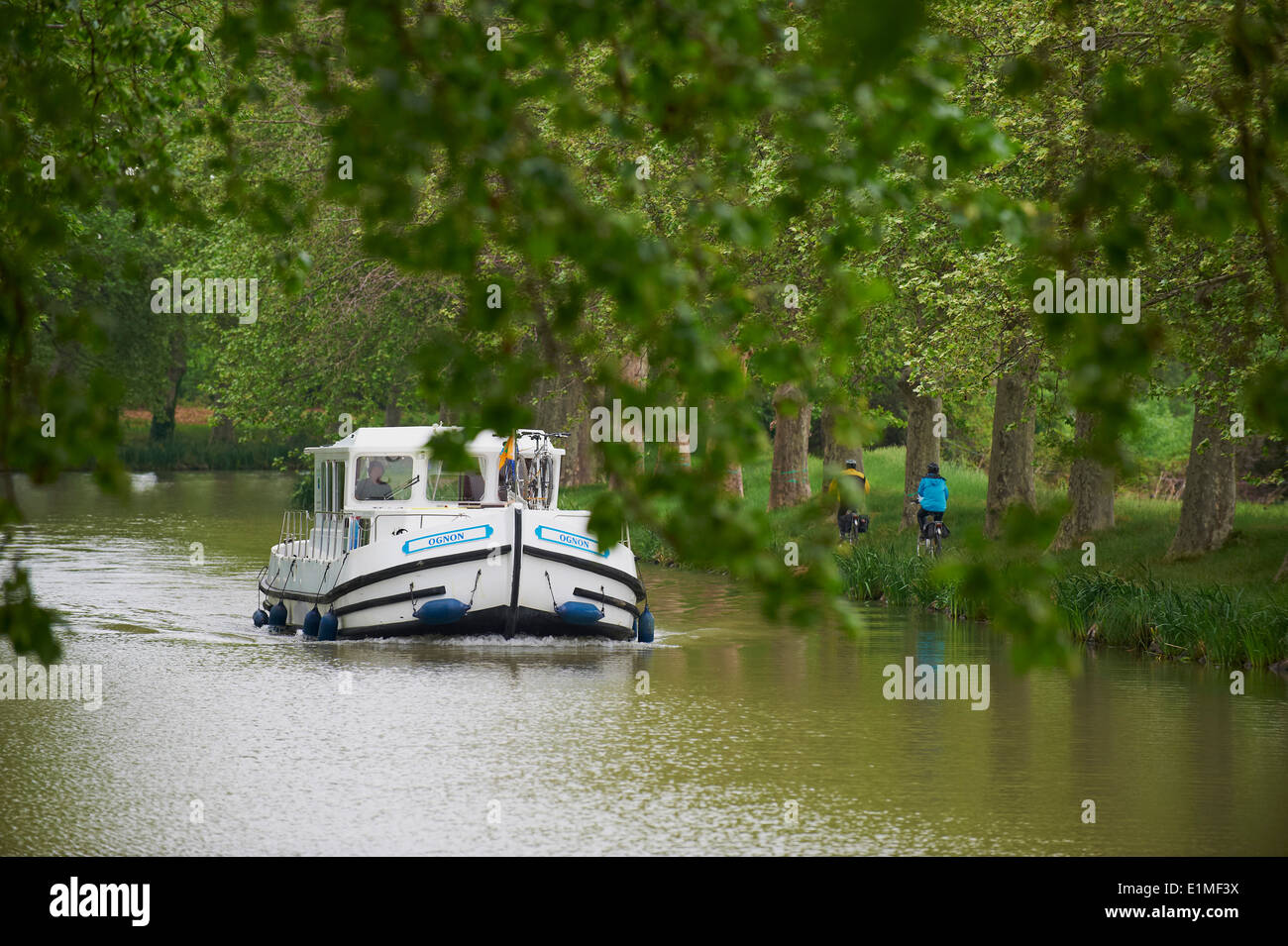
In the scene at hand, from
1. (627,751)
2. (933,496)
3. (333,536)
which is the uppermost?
(933,496)

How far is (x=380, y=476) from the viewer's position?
22.5m

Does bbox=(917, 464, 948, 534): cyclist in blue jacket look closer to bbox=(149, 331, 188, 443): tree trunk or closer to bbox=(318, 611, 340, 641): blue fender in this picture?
bbox=(318, 611, 340, 641): blue fender

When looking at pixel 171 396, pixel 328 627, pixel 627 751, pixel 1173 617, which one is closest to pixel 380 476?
pixel 328 627

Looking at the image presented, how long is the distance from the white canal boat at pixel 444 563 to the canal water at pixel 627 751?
447 mm

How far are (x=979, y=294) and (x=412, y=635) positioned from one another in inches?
328

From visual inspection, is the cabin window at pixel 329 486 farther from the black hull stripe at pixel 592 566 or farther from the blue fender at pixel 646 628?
the blue fender at pixel 646 628

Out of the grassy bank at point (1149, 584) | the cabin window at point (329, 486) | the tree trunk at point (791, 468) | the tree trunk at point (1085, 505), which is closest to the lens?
the grassy bank at point (1149, 584)

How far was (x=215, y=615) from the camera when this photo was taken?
934 inches

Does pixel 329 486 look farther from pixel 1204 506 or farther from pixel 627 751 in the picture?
pixel 1204 506

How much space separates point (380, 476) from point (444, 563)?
2.89 m

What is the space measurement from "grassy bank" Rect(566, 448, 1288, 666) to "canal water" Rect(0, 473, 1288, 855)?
2.00 ft

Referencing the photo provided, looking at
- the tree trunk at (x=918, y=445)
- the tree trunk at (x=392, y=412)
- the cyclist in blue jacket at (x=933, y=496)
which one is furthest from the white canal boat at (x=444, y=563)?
the tree trunk at (x=392, y=412)

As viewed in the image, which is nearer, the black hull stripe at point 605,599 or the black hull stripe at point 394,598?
the black hull stripe at point 394,598

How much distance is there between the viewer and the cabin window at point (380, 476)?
22422 mm
